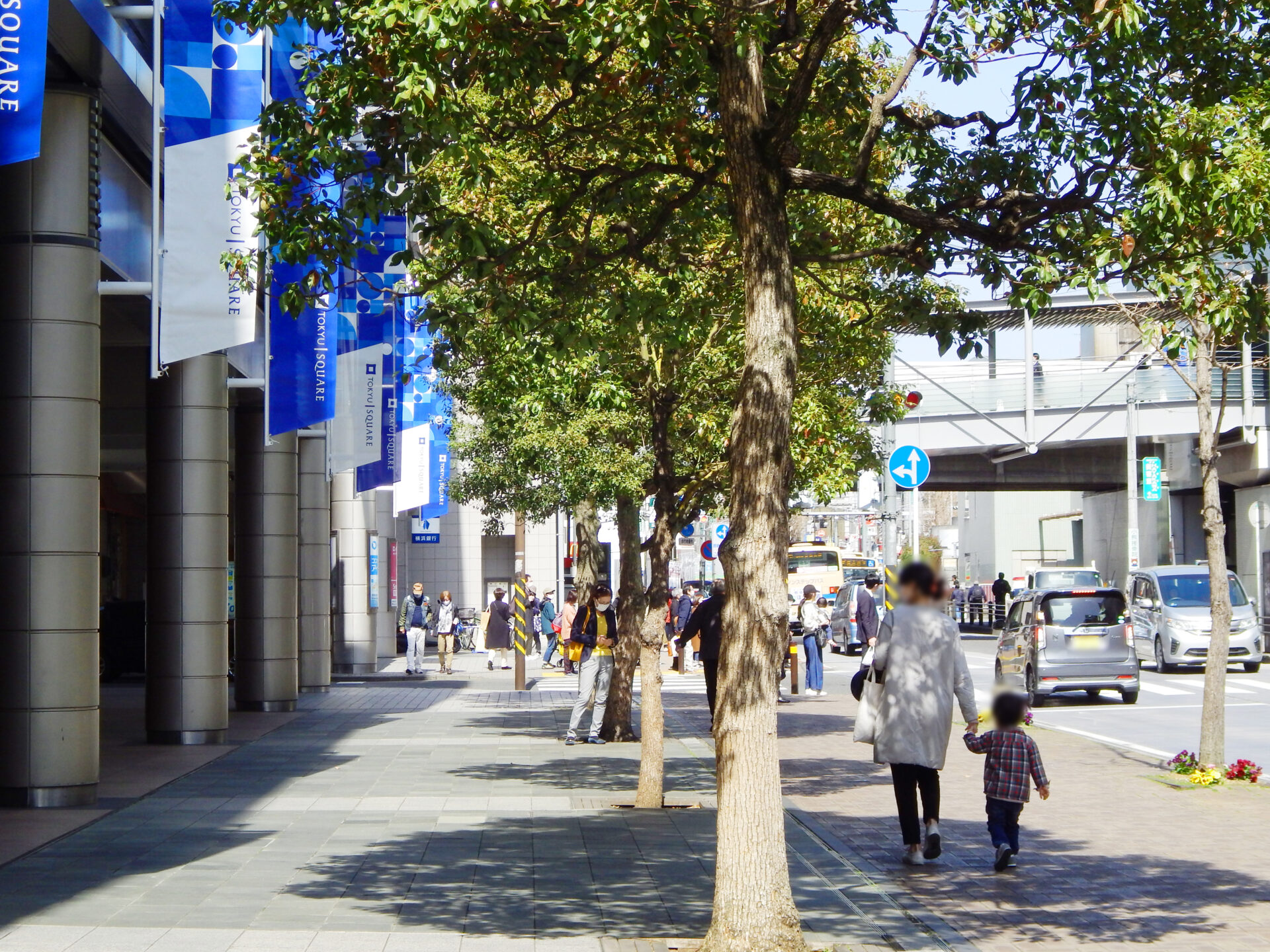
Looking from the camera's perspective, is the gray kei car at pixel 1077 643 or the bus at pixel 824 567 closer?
the gray kei car at pixel 1077 643

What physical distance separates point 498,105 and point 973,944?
607 centimetres

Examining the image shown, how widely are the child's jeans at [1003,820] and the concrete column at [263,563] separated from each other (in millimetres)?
14209

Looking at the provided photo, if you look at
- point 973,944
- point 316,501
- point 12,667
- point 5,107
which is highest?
point 5,107

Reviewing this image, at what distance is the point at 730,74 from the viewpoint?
7.59 meters

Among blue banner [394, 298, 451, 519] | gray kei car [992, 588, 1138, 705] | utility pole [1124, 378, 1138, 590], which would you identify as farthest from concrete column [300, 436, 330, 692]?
utility pole [1124, 378, 1138, 590]

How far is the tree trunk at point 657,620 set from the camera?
12.0 meters

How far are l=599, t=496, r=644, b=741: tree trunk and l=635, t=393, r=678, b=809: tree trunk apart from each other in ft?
7.63

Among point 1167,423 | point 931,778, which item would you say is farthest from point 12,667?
point 1167,423

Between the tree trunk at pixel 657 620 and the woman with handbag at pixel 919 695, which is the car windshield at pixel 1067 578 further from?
the woman with handbag at pixel 919 695

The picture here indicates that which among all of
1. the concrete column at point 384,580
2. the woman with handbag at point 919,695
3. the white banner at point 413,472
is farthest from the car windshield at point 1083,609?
the concrete column at point 384,580

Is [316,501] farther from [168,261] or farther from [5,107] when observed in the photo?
[5,107]

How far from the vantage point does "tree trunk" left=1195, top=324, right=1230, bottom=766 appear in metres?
13.6

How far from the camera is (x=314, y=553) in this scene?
26.0 metres

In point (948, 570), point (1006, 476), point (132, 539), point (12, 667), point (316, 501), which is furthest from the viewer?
point (1006, 476)
